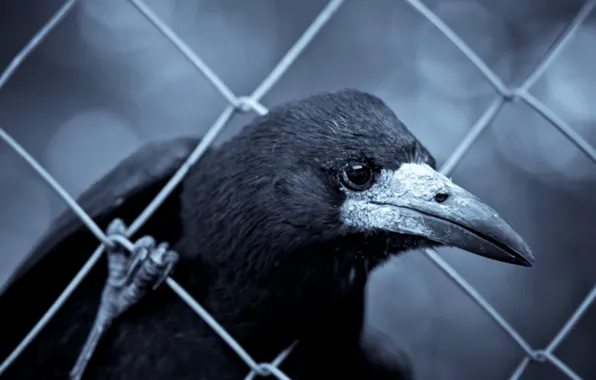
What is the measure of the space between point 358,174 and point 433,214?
17 cm

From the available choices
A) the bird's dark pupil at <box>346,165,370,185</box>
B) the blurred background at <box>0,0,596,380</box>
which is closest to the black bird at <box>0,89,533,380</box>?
the bird's dark pupil at <box>346,165,370,185</box>

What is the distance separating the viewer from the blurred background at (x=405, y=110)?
4430 millimetres

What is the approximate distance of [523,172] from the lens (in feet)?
15.3

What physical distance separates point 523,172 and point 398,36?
3.77 ft

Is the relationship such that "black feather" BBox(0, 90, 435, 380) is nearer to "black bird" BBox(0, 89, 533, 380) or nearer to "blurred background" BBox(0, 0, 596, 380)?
"black bird" BBox(0, 89, 533, 380)

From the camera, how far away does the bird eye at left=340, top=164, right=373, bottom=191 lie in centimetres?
154

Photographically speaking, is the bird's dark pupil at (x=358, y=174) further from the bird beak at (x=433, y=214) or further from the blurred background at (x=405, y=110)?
the blurred background at (x=405, y=110)

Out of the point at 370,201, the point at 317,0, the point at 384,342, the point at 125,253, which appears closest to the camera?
the point at 370,201

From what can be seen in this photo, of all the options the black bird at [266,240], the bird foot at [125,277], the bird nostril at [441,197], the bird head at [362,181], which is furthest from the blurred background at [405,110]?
the bird nostril at [441,197]

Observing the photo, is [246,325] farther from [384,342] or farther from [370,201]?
[384,342]

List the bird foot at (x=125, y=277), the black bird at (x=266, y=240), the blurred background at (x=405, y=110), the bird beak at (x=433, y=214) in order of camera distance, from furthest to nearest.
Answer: the blurred background at (x=405, y=110) < the bird foot at (x=125, y=277) < the black bird at (x=266, y=240) < the bird beak at (x=433, y=214)

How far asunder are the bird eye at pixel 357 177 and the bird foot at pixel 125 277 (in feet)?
1.45

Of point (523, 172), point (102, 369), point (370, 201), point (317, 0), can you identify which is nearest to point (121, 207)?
point (102, 369)

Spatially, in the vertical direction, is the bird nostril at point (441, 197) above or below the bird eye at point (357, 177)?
below
